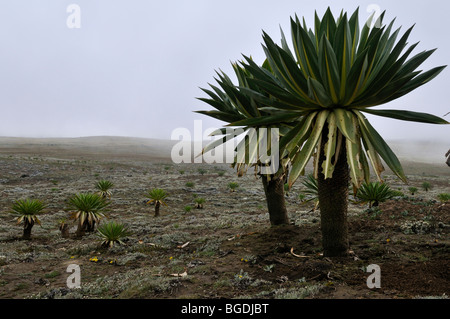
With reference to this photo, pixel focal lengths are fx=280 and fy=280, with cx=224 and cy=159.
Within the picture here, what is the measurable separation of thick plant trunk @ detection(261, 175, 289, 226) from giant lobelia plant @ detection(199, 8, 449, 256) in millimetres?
2493

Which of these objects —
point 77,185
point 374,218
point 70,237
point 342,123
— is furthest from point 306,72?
point 77,185

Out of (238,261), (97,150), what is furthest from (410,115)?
(97,150)

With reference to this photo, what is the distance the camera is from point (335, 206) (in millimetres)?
5281

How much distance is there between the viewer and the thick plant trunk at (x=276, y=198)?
7.85 metres

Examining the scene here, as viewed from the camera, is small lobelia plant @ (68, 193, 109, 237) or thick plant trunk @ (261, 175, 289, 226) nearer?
thick plant trunk @ (261, 175, 289, 226)

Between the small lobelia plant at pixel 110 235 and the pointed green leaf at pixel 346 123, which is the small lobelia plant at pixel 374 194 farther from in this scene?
the small lobelia plant at pixel 110 235

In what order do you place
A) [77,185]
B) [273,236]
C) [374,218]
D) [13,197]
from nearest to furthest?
[273,236] → [374,218] → [13,197] → [77,185]

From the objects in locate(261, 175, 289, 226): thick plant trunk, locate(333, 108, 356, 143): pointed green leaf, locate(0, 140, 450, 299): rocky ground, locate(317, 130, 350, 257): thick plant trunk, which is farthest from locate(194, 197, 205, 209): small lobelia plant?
locate(333, 108, 356, 143): pointed green leaf

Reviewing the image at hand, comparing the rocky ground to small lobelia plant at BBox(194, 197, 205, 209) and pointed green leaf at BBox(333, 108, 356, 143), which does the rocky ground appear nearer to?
pointed green leaf at BBox(333, 108, 356, 143)

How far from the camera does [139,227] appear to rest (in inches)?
478

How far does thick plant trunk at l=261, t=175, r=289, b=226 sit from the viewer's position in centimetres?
785

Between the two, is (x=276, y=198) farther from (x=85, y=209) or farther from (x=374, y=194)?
(x=85, y=209)
